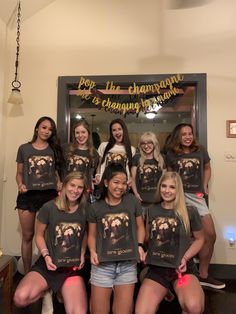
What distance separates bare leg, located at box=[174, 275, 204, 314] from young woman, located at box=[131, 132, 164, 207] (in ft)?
2.88

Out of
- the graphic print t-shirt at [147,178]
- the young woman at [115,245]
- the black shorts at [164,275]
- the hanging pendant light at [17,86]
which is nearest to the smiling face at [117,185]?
the young woman at [115,245]

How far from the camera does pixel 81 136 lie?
9.45 ft

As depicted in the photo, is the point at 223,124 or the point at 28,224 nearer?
the point at 28,224

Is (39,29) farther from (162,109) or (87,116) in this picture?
(162,109)

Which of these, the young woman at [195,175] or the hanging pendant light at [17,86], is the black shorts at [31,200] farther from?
the young woman at [195,175]

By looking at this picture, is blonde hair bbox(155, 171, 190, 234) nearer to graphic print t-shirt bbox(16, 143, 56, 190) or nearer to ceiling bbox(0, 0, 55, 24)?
graphic print t-shirt bbox(16, 143, 56, 190)

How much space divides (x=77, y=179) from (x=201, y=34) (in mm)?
2279

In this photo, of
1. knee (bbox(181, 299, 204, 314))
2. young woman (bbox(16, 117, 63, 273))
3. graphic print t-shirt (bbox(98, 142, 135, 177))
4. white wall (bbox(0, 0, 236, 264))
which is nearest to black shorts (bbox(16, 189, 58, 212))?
young woman (bbox(16, 117, 63, 273))

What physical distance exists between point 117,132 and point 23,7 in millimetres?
1893

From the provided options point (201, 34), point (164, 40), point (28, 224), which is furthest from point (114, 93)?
point (28, 224)

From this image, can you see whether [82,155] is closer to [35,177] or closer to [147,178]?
[35,177]

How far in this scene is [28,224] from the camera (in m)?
2.81

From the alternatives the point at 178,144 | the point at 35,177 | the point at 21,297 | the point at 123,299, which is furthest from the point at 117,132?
the point at 21,297

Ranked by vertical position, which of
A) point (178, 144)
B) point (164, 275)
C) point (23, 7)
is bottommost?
point (164, 275)
